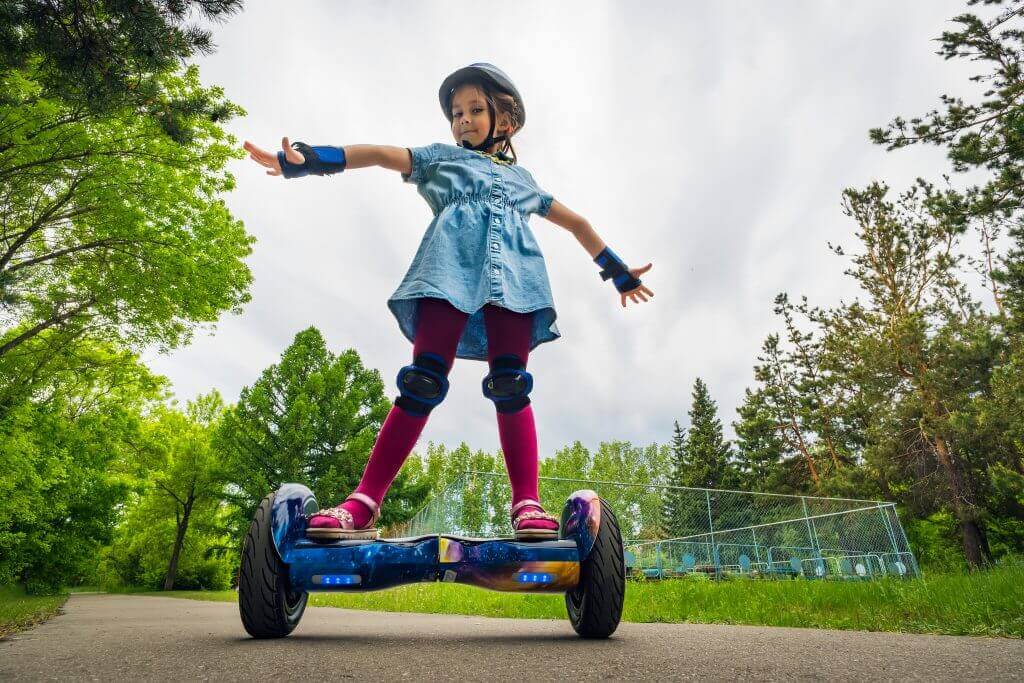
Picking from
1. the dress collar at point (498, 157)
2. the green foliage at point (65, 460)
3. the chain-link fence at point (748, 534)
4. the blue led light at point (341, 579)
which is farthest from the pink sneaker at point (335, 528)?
the green foliage at point (65, 460)

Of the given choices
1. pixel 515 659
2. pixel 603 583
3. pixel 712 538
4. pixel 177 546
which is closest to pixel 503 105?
pixel 603 583

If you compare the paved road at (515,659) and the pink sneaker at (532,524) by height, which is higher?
the pink sneaker at (532,524)

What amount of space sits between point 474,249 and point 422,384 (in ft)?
2.11

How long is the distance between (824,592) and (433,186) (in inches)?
166

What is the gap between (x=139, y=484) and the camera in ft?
71.9

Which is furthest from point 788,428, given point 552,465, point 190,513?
point 190,513

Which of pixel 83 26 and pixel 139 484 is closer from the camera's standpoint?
pixel 83 26

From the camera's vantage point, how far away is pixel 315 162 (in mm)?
2566

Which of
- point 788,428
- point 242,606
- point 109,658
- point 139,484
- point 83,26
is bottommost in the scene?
point 109,658

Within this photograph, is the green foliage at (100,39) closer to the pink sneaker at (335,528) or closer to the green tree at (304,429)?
the pink sneaker at (335,528)

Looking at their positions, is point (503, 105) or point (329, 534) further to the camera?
point (503, 105)

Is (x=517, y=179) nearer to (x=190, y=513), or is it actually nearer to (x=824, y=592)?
(x=824, y=592)

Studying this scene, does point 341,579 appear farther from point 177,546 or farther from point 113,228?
point 177,546

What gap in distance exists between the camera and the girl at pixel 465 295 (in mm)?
2496
